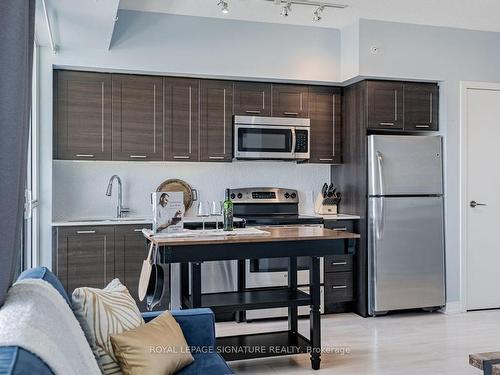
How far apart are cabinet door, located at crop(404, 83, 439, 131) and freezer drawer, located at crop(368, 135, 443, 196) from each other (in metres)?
Answer: 0.17

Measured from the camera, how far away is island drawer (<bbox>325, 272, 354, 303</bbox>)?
484 cm

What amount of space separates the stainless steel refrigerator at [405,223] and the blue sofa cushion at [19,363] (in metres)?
3.97

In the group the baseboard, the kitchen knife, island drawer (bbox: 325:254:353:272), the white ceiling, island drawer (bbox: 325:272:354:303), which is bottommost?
the baseboard

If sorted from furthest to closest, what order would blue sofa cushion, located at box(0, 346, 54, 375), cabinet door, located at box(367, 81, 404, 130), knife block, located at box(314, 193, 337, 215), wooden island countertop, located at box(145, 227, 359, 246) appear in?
1. knife block, located at box(314, 193, 337, 215)
2. cabinet door, located at box(367, 81, 404, 130)
3. wooden island countertop, located at box(145, 227, 359, 246)
4. blue sofa cushion, located at box(0, 346, 54, 375)

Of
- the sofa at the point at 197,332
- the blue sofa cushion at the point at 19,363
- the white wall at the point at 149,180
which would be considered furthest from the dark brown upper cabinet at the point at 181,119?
the blue sofa cushion at the point at 19,363

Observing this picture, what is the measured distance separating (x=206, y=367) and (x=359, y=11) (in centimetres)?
360

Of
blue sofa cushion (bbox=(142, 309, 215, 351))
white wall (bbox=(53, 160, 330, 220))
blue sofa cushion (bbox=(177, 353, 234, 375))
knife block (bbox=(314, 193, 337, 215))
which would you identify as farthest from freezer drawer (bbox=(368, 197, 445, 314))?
blue sofa cushion (bbox=(177, 353, 234, 375))

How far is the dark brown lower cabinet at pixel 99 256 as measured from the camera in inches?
169

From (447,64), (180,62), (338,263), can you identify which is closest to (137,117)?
(180,62)

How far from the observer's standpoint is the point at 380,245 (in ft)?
15.5

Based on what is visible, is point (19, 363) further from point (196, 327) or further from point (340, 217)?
point (340, 217)

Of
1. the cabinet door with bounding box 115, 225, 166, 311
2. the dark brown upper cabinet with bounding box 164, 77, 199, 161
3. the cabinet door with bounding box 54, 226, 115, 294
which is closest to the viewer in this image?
the cabinet door with bounding box 54, 226, 115, 294

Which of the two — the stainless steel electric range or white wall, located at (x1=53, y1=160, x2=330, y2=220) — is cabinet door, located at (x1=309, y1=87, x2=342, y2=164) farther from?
the stainless steel electric range

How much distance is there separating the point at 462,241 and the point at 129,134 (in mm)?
3538
